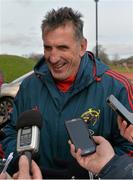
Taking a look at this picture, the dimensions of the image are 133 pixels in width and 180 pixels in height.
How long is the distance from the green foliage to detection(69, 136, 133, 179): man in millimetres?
21997

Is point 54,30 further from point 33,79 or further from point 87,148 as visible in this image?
point 87,148

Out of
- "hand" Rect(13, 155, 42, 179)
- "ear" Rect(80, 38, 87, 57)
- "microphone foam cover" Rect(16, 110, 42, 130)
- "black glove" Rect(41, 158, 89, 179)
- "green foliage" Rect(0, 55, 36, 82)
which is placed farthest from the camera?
"green foliage" Rect(0, 55, 36, 82)

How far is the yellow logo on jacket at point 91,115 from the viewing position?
303cm

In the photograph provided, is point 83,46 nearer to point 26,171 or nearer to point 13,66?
point 26,171

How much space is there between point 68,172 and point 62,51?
0.81m

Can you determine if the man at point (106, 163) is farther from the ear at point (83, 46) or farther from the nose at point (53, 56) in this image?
the ear at point (83, 46)

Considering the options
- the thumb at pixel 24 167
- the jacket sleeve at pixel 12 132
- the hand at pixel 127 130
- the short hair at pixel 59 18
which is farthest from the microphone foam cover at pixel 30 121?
the short hair at pixel 59 18

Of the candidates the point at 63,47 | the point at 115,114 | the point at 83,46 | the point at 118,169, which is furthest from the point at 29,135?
the point at 83,46

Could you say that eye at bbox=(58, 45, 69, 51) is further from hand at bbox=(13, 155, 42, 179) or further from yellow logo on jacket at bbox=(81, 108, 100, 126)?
hand at bbox=(13, 155, 42, 179)

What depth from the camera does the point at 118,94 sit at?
3037mm

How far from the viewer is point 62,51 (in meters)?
3.10

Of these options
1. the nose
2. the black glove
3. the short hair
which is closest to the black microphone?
the black glove

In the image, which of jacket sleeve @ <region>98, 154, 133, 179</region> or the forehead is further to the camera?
the forehead

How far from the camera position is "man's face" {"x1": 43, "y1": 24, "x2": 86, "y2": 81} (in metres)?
3.07
